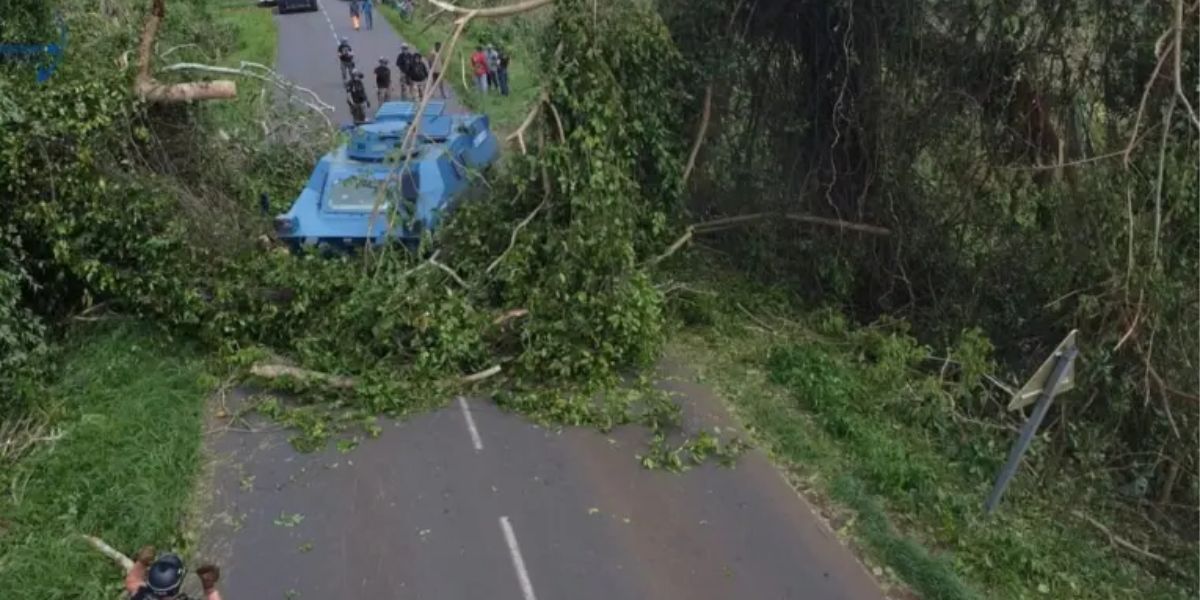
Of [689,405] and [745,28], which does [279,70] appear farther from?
[689,405]

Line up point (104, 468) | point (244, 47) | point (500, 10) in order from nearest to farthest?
point (104, 468) → point (500, 10) → point (244, 47)

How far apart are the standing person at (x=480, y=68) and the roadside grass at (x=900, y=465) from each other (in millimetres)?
7614

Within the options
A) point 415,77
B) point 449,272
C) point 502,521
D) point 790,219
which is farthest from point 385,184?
point 415,77

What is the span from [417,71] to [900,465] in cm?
1183

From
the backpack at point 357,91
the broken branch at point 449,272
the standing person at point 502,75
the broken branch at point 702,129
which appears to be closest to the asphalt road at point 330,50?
the standing person at point 502,75

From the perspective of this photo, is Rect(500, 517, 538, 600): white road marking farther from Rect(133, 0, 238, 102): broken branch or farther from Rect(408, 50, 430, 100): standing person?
Rect(408, 50, 430, 100): standing person

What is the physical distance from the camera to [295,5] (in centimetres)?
3005

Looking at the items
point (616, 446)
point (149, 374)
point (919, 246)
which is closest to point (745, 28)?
point (919, 246)

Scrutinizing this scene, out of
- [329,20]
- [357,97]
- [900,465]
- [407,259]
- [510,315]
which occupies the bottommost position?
[900,465]

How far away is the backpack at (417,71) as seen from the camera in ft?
55.0

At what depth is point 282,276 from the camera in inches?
383

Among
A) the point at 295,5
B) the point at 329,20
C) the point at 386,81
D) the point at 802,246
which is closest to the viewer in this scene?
the point at 802,246

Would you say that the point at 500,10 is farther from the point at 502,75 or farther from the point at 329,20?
the point at 329,20

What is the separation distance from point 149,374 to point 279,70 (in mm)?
14759
